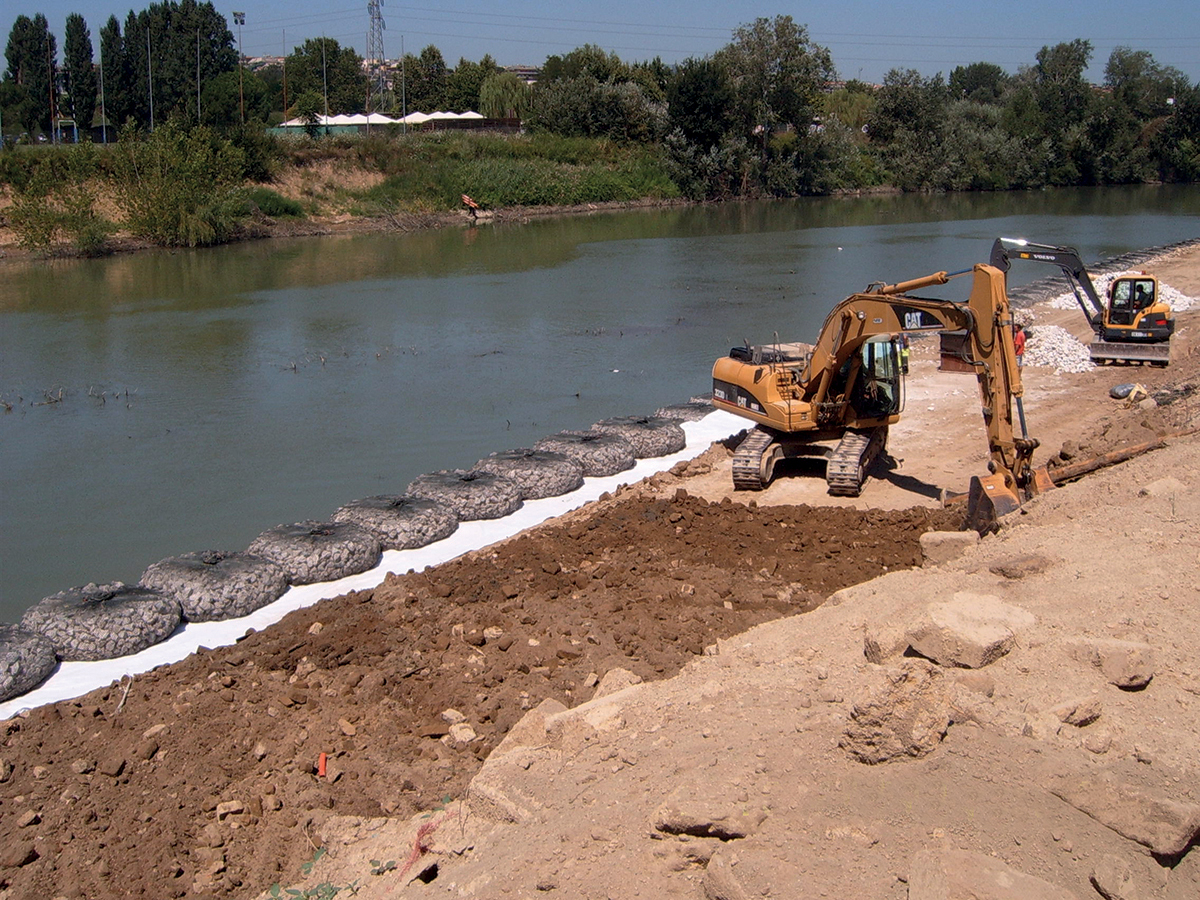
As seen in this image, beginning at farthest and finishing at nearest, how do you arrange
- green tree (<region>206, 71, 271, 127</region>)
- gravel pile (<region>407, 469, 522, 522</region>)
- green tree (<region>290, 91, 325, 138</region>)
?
green tree (<region>290, 91, 325, 138</region>) < green tree (<region>206, 71, 271, 127</region>) < gravel pile (<region>407, 469, 522, 522</region>)

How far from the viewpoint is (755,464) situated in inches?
533

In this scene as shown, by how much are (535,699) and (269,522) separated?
7.26 metres

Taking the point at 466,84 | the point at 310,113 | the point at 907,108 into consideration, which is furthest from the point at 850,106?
the point at 310,113

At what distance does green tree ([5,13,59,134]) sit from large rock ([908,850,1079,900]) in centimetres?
8516

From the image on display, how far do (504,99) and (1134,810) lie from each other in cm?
9026

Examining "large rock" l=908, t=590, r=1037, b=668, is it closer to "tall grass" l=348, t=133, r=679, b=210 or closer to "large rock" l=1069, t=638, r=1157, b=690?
"large rock" l=1069, t=638, r=1157, b=690

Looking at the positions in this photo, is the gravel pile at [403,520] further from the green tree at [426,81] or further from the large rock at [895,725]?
the green tree at [426,81]

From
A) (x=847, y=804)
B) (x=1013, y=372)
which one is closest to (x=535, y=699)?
(x=847, y=804)

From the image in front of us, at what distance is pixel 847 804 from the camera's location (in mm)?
5012

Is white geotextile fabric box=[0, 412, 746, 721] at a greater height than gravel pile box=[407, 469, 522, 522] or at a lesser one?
lesser

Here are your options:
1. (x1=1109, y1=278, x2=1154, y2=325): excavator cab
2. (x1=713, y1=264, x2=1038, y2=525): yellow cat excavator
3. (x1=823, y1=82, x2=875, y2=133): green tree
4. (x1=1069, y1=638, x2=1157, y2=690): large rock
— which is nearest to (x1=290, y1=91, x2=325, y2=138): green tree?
(x1=823, y1=82, x2=875, y2=133): green tree

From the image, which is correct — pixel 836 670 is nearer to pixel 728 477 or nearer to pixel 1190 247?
pixel 728 477

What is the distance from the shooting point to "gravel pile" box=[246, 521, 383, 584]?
11.0 meters

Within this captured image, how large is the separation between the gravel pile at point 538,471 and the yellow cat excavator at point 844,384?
2162 mm
